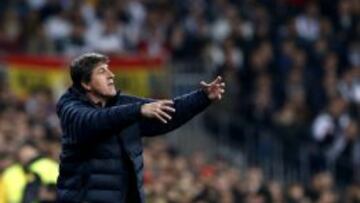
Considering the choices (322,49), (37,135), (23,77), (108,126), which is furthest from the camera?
(322,49)

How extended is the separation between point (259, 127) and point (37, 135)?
222 inches

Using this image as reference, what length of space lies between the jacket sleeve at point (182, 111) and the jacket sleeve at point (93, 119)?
356 mm

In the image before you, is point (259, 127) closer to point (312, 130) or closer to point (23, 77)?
point (312, 130)

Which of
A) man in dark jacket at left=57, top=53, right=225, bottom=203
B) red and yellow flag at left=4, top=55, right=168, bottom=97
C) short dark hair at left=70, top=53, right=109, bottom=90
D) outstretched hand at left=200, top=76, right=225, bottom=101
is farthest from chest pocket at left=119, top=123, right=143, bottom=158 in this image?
red and yellow flag at left=4, top=55, right=168, bottom=97

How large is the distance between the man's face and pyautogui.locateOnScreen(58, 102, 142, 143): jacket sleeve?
13 cm

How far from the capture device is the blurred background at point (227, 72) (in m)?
19.4

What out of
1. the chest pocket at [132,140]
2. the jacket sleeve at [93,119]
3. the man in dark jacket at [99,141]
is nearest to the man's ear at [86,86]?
the man in dark jacket at [99,141]

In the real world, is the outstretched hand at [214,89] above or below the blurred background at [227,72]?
below

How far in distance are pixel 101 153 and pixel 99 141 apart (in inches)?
3.6

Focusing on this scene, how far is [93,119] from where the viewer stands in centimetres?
870

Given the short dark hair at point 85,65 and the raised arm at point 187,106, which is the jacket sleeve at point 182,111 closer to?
the raised arm at point 187,106

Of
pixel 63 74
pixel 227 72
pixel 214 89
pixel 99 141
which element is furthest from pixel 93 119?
pixel 227 72

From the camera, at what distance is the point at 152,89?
65.8ft

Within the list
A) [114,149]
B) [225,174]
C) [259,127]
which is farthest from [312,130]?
[114,149]
